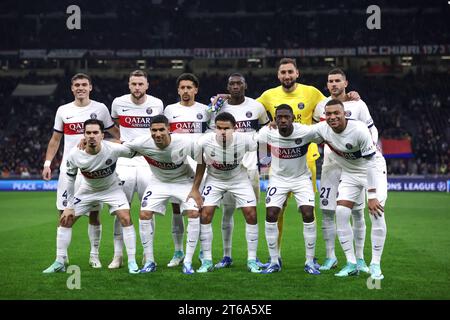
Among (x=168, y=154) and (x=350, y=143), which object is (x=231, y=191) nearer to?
(x=168, y=154)

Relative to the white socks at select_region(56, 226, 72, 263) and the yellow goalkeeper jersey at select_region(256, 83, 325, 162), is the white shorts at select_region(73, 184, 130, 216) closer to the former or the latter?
the white socks at select_region(56, 226, 72, 263)

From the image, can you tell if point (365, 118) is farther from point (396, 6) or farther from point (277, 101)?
point (396, 6)

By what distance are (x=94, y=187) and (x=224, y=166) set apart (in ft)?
5.78

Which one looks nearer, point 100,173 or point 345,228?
point 345,228

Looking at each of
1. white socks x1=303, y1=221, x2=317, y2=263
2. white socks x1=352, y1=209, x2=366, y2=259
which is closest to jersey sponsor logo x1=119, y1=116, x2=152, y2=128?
white socks x1=303, y1=221, x2=317, y2=263

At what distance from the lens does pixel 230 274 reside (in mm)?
8148

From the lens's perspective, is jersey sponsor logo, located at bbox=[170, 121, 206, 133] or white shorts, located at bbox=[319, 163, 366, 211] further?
jersey sponsor logo, located at bbox=[170, 121, 206, 133]

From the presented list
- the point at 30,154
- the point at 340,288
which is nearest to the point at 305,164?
the point at 340,288

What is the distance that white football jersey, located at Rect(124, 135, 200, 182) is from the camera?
8344 millimetres

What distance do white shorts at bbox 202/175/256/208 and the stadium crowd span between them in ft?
83.4

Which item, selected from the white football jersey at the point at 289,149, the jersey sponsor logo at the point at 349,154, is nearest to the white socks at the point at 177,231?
the white football jersey at the point at 289,149

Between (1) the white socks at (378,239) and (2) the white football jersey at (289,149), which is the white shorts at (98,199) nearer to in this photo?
(2) the white football jersey at (289,149)

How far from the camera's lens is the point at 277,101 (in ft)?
29.9

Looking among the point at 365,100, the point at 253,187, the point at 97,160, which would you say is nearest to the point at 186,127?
the point at 253,187
